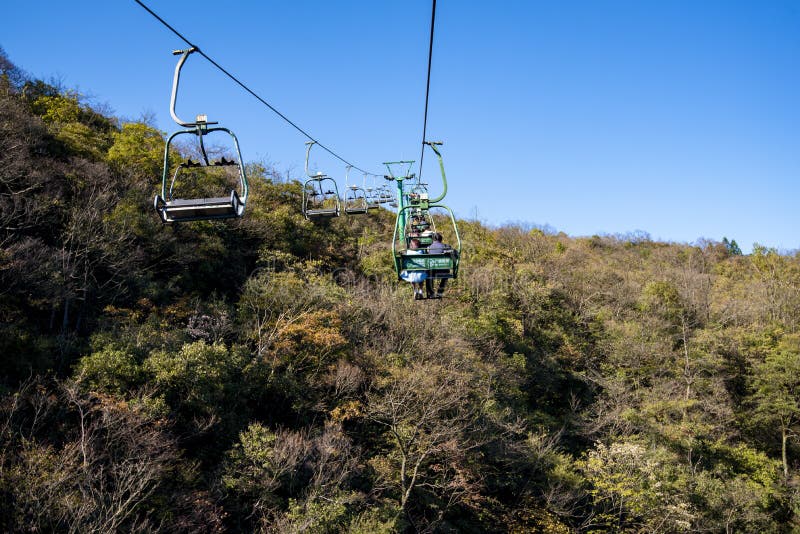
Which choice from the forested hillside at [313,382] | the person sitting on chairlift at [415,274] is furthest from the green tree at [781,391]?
the person sitting on chairlift at [415,274]

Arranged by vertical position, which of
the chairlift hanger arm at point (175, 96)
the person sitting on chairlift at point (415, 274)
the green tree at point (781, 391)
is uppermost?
the chairlift hanger arm at point (175, 96)

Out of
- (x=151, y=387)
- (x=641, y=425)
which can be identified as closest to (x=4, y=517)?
(x=151, y=387)

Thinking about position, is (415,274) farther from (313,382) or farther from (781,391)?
(781,391)

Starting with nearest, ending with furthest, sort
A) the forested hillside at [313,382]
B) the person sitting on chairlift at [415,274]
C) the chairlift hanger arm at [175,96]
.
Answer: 1. the chairlift hanger arm at [175,96]
2. the person sitting on chairlift at [415,274]
3. the forested hillside at [313,382]

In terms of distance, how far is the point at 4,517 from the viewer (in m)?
9.95

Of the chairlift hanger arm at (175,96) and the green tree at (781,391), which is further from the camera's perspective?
the green tree at (781,391)

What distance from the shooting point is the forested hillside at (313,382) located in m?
12.8

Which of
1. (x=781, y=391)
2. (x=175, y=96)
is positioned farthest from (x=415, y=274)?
(x=781, y=391)

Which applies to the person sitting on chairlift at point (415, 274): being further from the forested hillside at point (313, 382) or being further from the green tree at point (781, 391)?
the green tree at point (781, 391)

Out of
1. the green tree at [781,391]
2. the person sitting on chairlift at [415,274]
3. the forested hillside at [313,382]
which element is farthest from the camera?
the green tree at [781,391]

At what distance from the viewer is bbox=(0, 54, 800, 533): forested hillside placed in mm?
12750

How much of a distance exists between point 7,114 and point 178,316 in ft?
30.7

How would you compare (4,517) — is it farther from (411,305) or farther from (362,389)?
(411,305)

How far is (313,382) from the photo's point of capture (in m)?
18.0
